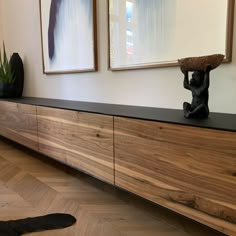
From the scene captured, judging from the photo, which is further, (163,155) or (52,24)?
(52,24)

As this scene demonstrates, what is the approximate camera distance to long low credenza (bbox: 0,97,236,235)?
933mm

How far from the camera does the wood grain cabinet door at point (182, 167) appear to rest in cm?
92

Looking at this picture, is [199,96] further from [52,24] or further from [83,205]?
[52,24]

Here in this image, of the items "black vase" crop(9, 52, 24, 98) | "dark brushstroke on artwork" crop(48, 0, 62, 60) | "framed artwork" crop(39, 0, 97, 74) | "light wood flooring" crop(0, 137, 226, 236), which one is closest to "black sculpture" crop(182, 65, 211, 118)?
"light wood flooring" crop(0, 137, 226, 236)

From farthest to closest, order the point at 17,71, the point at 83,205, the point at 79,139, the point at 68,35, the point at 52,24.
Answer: the point at 17,71 < the point at 52,24 < the point at 68,35 < the point at 79,139 < the point at 83,205

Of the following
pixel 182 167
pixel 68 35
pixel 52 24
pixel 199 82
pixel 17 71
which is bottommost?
pixel 182 167

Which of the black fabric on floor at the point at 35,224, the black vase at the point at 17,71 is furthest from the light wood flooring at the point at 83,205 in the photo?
the black vase at the point at 17,71

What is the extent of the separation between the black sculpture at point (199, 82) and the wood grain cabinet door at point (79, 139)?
42cm

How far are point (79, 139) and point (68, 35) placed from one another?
1054 millimetres

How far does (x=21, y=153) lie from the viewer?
8.05 feet

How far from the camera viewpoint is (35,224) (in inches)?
48.4

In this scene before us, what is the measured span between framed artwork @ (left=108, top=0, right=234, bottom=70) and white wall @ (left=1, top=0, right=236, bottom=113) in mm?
73

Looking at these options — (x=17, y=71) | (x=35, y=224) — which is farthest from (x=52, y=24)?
(x=35, y=224)

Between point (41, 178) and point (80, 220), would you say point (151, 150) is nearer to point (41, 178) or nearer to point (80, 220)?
point (80, 220)
